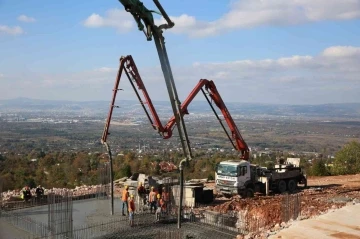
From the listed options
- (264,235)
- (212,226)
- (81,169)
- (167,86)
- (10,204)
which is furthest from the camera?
(81,169)

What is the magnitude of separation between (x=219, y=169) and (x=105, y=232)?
9.05 metres

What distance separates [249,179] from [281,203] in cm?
391

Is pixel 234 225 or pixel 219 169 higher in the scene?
pixel 219 169

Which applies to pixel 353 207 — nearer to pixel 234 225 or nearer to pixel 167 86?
pixel 234 225

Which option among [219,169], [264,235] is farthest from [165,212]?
[219,169]

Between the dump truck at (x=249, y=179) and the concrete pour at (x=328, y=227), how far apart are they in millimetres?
6554

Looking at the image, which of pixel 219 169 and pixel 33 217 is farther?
pixel 219 169

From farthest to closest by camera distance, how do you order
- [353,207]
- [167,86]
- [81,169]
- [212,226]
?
[81,169], [353,207], [212,226], [167,86]

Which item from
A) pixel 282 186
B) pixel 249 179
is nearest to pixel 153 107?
pixel 249 179

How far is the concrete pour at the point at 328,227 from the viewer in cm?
1293

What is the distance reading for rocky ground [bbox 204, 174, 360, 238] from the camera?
16.8m

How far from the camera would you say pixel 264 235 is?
42.6 feet

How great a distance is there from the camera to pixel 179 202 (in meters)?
16.2

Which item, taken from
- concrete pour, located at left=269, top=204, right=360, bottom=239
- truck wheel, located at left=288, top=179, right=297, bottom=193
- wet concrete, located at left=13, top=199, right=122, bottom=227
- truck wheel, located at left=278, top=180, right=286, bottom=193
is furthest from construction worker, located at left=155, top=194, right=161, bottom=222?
truck wheel, located at left=288, top=179, right=297, bottom=193
